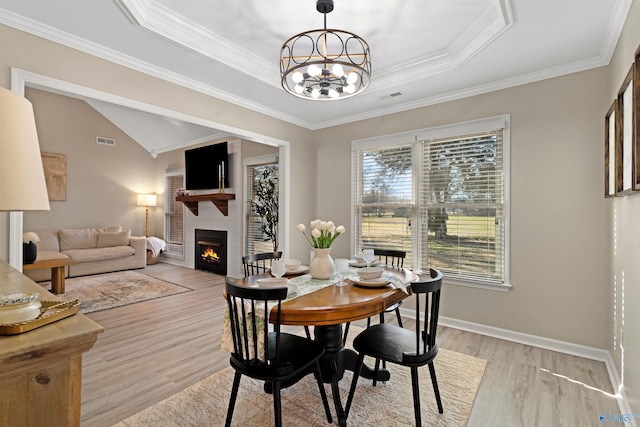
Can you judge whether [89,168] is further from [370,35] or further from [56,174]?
[370,35]

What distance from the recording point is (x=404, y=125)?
13.0ft

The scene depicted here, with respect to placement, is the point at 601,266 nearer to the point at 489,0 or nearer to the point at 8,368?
the point at 489,0

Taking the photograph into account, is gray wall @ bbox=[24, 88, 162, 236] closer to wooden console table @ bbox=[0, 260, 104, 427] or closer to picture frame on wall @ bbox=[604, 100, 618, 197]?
wooden console table @ bbox=[0, 260, 104, 427]

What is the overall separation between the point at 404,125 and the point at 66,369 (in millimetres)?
3868

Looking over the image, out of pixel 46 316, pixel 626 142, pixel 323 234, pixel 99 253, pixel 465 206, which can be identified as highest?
pixel 626 142

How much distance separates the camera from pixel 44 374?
0.80 m

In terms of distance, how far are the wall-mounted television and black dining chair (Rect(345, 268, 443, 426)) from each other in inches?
191

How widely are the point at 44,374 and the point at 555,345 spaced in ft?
12.2

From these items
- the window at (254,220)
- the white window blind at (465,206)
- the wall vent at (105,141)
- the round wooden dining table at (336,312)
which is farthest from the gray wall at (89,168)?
the white window blind at (465,206)

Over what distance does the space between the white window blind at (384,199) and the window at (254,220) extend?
1.82 metres

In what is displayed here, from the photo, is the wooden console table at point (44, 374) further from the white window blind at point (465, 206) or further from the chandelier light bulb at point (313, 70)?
the white window blind at point (465, 206)

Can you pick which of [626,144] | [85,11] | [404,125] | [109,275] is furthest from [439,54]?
[109,275]

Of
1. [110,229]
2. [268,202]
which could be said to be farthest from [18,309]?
[110,229]

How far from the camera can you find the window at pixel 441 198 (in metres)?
3.34
